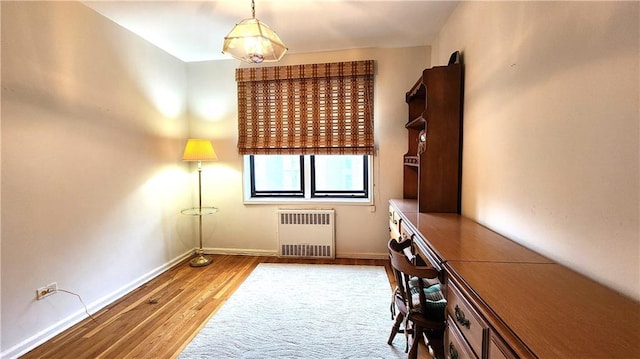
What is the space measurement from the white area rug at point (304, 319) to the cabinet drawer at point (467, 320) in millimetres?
864

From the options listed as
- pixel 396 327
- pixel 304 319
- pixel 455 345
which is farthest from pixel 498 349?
pixel 304 319

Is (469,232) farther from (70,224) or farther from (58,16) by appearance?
(58,16)

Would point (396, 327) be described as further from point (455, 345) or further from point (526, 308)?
point (526, 308)

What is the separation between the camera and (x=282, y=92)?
3473mm

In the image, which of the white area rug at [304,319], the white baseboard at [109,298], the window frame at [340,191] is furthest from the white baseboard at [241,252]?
the window frame at [340,191]

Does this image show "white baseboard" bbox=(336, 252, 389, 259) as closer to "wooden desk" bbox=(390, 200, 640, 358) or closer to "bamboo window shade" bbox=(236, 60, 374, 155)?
"bamboo window shade" bbox=(236, 60, 374, 155)

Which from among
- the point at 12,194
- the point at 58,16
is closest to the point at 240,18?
the point at 58,16

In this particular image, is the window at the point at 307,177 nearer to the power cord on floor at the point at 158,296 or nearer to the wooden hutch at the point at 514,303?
the power cord on floor at the point at 158,296

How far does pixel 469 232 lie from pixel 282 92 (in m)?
2.69

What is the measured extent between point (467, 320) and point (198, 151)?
10.1 ft

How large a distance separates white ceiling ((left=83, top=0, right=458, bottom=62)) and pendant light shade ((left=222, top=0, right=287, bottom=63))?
0.56m

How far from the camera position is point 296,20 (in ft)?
8.50

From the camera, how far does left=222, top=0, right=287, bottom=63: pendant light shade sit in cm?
182

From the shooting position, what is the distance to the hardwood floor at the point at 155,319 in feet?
6.16
